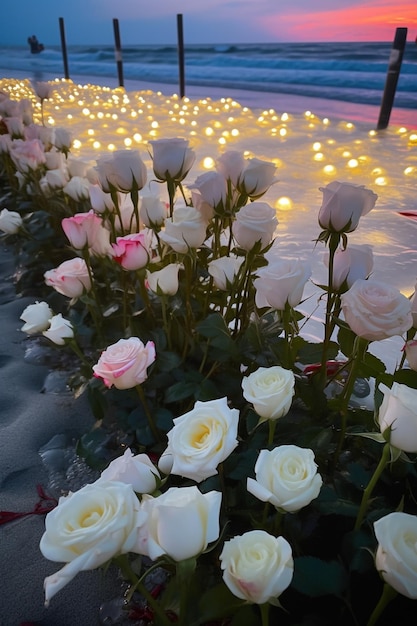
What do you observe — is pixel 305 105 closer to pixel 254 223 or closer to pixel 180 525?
pixel 254 223

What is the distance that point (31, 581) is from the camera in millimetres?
667

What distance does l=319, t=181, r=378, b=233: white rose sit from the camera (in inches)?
21.2

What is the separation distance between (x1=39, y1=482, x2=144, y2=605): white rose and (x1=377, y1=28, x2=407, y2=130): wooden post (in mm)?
3433

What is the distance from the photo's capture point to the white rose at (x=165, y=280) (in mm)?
685

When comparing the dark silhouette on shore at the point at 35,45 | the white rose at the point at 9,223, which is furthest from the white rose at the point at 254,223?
the dark silhouette on shore at the point at 35,45

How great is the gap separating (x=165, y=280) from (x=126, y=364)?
18 cm

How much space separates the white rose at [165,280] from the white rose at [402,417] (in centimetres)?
37

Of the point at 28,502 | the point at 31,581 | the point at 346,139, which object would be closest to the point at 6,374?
the point at 28,502

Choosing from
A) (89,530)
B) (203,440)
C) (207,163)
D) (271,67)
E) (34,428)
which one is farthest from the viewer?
(271,67)

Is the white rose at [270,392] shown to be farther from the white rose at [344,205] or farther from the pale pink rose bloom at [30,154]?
the pale pink rose bloom at [30,154]

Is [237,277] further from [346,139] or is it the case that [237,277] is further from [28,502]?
[346,139]

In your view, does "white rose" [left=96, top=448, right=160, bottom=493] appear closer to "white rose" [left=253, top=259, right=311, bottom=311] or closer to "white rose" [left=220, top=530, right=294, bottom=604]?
"white rose" [left=220, top=530, right=294, bottom=604]

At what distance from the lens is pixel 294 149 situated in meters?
2.84

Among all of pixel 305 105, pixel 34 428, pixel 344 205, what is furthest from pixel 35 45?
pixel 344 205
